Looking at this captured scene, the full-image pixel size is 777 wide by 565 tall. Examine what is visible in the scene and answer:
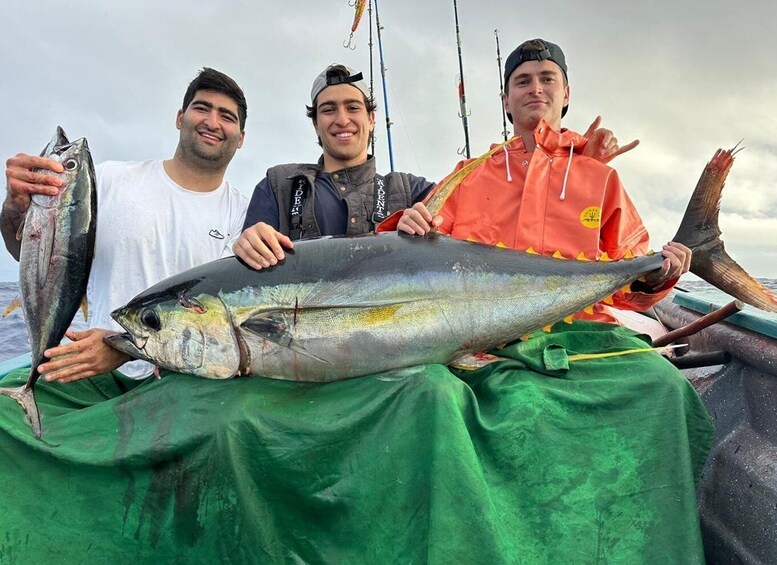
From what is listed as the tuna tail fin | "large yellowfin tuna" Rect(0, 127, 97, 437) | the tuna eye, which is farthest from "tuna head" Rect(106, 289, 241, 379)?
the tuna tail fin

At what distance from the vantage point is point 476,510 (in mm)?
1528

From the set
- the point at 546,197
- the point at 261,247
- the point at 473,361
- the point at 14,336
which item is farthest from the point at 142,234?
the point at 14,336

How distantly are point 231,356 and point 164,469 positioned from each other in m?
0.44

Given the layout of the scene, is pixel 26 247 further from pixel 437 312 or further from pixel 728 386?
pixel 728 386

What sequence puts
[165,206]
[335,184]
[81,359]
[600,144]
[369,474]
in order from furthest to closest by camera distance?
1. [335,184]
2. [165,206]
3. [600,144]
4. [81,359]
5. [369,474]

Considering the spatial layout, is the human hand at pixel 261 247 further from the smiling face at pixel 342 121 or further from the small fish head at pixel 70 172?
the smiling face at pixel 342 121

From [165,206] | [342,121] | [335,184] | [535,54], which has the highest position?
[535,54]

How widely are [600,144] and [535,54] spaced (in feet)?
2.06

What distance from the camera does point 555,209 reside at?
272 cm

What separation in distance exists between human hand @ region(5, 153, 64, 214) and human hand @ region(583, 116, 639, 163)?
2.58 metres

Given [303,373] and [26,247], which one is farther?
[26,247]

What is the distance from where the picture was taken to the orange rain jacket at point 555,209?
8.74 ft

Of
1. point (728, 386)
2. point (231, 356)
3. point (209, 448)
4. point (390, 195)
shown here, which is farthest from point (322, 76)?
point (728, 386)

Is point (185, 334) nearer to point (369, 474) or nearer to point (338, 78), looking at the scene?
point (369, 474)
